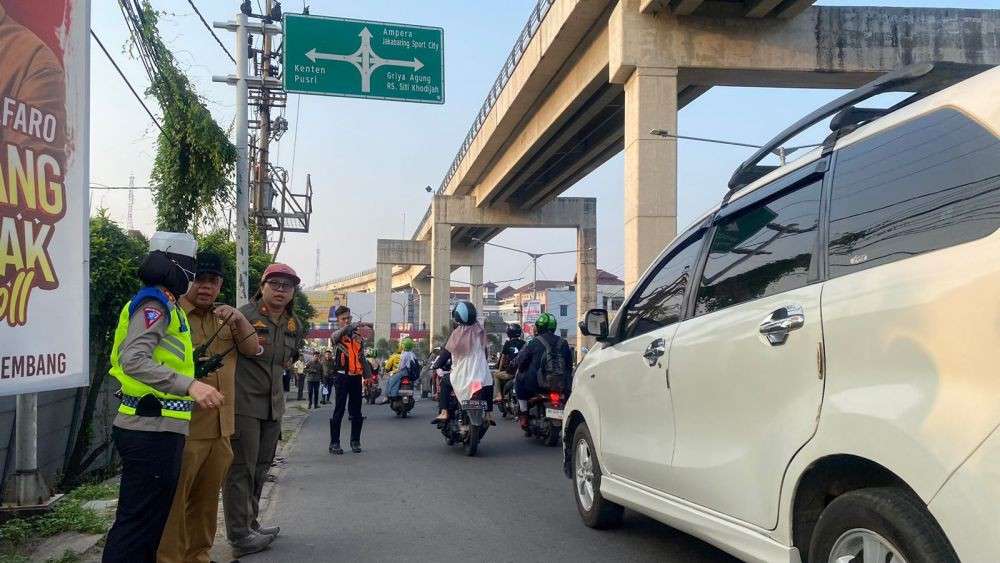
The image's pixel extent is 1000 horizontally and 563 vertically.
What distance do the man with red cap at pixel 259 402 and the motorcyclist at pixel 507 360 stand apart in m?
7.81

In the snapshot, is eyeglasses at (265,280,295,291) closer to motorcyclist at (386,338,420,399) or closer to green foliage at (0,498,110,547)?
green foliage at (0,498,110,547)

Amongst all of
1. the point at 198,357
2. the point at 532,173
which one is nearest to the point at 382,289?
the point at 532,173

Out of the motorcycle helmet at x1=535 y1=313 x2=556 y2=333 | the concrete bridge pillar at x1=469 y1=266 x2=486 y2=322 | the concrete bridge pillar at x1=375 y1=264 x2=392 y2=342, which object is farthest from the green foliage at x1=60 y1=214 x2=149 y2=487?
the concrete bridge pillar at x1=469 y1=266 x2=486 y2=322

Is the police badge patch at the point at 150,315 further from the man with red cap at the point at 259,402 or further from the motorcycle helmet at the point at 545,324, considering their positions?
the motorcycle helmet at the point at 545,324

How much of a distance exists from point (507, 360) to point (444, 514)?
7684mm

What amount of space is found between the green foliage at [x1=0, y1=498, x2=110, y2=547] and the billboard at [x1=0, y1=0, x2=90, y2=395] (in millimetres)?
1643

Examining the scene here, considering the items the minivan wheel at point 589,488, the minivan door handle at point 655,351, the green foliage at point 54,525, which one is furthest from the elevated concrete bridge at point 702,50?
the green foliage at point 54,525

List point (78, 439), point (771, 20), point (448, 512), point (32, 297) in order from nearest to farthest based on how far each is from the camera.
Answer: point (32, 297) < point (448, 512) < point (78, 439) < point (771, 20)

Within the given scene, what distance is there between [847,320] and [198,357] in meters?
3.19

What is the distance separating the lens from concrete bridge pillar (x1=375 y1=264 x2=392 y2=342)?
5003 centimetres

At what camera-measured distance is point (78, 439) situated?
8258 mm

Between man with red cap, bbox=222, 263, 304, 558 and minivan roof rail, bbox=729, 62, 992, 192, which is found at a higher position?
minivan roof rail, bbox=729, 62, 992, 192

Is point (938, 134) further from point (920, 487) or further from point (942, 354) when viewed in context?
point (920, 487)

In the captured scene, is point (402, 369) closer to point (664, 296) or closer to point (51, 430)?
point (51, 430)
